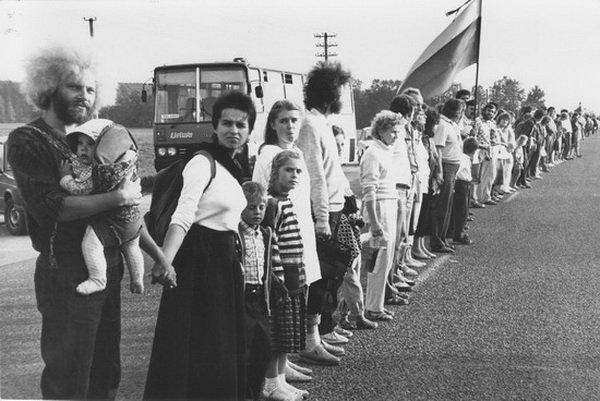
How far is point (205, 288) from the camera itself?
3328 millimetres

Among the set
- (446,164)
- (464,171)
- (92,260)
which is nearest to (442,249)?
(446,164)

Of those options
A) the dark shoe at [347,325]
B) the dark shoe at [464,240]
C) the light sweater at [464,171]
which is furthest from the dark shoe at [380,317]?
the light sweater at [464,171]

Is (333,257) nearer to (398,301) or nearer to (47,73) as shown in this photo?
(398,301)

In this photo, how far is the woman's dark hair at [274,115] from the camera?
4.37 meters

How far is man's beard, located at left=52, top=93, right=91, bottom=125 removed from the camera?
9.04ft

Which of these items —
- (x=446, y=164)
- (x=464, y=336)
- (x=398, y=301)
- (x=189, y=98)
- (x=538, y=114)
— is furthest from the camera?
(x=538, y=114)

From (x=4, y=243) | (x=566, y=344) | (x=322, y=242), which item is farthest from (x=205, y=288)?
(x=4, y=243)

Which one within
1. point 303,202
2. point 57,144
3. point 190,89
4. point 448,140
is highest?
point 190,89

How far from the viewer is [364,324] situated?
554 centimetres

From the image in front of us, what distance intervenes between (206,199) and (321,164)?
1571 mm

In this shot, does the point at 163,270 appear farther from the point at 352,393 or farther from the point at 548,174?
the point at 548,174

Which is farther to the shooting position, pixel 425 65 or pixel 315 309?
pixel 425 65

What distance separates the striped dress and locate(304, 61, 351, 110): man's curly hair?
38.2 inches

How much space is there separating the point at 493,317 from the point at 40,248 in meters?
3.91
